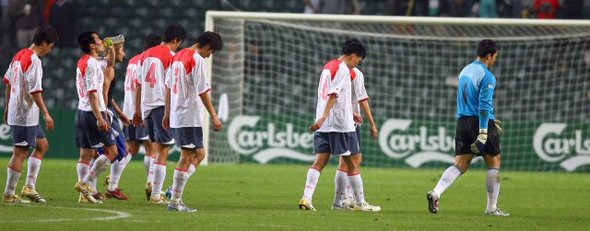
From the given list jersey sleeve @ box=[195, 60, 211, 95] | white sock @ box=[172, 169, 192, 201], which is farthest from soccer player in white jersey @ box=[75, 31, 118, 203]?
jersey sleeve @ box=[195, 60, 211, 95]

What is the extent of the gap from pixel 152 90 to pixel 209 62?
920 centimetres

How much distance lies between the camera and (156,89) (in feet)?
56.2

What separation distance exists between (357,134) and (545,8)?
46.0 ft

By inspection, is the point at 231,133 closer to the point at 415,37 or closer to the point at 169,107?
the point at 415,37

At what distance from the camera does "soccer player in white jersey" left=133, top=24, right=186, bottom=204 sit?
54.5 ft

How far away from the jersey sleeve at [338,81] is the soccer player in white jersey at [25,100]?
3.20m

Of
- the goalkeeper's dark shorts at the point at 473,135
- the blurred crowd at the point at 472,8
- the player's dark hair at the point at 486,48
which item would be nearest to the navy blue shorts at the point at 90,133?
the goalkeeper's dark shorts at the point at 473,135

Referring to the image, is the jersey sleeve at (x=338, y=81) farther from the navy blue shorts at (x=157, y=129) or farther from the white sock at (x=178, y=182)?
the navy blue shorts at (x=157, y=129)

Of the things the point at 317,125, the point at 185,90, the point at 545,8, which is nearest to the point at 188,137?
the point at 185,90

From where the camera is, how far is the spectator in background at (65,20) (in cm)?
3061

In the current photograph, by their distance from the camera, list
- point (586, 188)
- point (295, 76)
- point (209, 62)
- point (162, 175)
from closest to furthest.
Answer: point (162, 175)
point (586, 188)
point (209, 62)
point (295, 76)

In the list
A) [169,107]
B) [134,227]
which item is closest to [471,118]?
[169,107]

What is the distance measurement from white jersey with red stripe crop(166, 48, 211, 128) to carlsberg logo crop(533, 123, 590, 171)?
1357 centimetres

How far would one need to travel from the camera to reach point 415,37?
2764 centimetres
